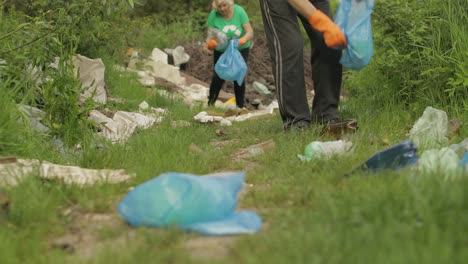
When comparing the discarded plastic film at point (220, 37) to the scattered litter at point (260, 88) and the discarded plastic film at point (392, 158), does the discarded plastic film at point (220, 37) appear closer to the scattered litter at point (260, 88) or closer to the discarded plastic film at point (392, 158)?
the scattered litter at point (260, 88)

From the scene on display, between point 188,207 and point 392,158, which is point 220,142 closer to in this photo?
point 392,158

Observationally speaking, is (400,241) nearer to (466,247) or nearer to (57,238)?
(466,247)

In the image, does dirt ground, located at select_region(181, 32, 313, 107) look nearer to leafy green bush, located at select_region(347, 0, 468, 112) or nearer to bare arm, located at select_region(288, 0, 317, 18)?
leafy green bush, located at select_region(347, 0, 468, 112)

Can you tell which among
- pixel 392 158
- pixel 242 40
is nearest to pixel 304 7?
pixel 392 158

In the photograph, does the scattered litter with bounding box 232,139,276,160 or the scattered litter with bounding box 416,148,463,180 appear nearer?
the scattered litter with bounding box 416,148,463,180

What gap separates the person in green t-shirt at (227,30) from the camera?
9023 millimetres

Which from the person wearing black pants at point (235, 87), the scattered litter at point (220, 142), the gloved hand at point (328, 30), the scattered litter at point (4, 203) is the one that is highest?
the gloved hand at point (328, 30)

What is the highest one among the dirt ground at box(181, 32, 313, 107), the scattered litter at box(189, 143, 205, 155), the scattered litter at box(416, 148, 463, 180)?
the scattered litter at box(416, 148, 463, 180)

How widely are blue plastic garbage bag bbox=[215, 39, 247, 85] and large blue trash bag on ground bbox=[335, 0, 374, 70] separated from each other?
148 inches

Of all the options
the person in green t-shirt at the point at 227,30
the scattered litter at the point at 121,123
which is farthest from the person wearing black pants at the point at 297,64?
the person in green t-shirt at the point at 227,30

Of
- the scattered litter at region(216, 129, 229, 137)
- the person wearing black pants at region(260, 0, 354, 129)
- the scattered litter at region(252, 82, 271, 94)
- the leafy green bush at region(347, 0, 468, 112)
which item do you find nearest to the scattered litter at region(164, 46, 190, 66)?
the scattered litter at region(252, 82, 271, 94)

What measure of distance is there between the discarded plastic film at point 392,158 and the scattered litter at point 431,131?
0.67 m

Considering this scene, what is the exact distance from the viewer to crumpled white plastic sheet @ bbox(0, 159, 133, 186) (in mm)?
3539

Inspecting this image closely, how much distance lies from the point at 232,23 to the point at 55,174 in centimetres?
582
